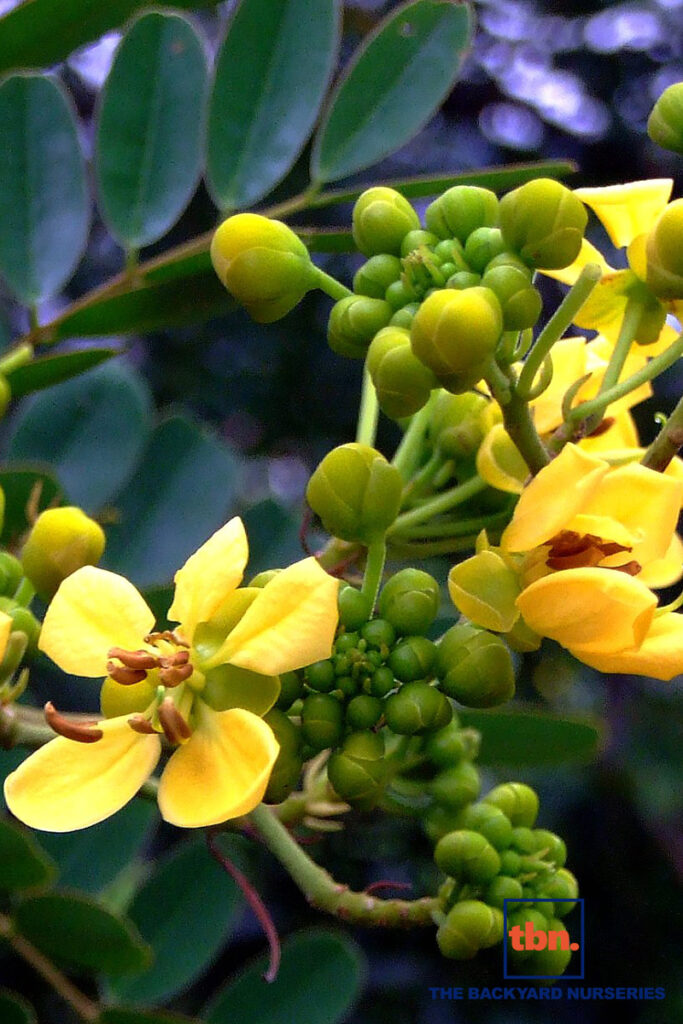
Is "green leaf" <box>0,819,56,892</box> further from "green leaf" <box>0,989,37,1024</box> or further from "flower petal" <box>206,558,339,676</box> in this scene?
"flower petal" <box>206,558,339,676</box>

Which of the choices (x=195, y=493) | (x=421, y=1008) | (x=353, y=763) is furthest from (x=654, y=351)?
(x=421, y=1008)

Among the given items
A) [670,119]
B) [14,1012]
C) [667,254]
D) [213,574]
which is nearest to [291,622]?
[213,574]

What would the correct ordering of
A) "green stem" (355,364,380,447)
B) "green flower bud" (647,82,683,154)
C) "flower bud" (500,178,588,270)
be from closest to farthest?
"flower bud" (500,178,588,270)
"green flower bud" (647,82,683,154)
"green stem" (355,364,380,447)

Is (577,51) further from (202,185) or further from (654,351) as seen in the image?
(654,351)

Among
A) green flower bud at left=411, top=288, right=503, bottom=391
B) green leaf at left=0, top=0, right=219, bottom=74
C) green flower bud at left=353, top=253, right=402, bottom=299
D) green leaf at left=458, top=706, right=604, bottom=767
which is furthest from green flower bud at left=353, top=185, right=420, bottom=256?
green leaf at left=458, top=706, right=604, bottom=767

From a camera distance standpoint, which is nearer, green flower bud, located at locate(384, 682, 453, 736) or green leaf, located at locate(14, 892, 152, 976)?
green flower bud, located at locate(384, 682, 453, 736)

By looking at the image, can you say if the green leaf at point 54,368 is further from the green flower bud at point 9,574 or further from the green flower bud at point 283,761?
the green flower bud at point 283,761
